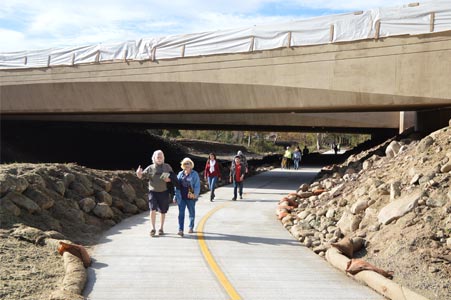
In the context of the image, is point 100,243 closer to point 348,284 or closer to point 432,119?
point 348,284

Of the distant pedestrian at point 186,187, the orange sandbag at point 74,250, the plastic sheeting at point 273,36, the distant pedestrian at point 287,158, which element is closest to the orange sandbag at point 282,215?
the distant pedestrian at point 186,187

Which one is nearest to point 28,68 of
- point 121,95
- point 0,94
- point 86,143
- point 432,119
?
point 0,94

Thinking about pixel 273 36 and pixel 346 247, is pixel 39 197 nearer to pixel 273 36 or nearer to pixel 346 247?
pixel 346 247

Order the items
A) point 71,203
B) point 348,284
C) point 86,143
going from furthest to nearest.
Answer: point 86,143 < point 71,203 < point 348,284

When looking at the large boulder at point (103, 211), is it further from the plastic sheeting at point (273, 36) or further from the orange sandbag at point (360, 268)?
the plastic sheeting at point (273, 36)

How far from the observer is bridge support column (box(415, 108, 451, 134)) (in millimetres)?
20000

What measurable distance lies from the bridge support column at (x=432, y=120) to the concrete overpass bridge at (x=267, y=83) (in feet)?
0.14

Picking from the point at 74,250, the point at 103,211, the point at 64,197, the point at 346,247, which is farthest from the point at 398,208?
the point at 64,197

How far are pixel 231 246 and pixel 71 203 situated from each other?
435 cm

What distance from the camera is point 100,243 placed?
10.6 metres

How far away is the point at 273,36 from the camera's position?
70.0 ft

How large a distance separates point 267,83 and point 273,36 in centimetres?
198

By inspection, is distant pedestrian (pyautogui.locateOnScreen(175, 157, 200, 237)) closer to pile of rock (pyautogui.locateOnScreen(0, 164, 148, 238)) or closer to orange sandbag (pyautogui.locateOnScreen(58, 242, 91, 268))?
pile of rock (pyautogui.locateOnScreen(0, 164, 148, 238))

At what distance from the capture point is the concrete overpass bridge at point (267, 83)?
60.0 feet
